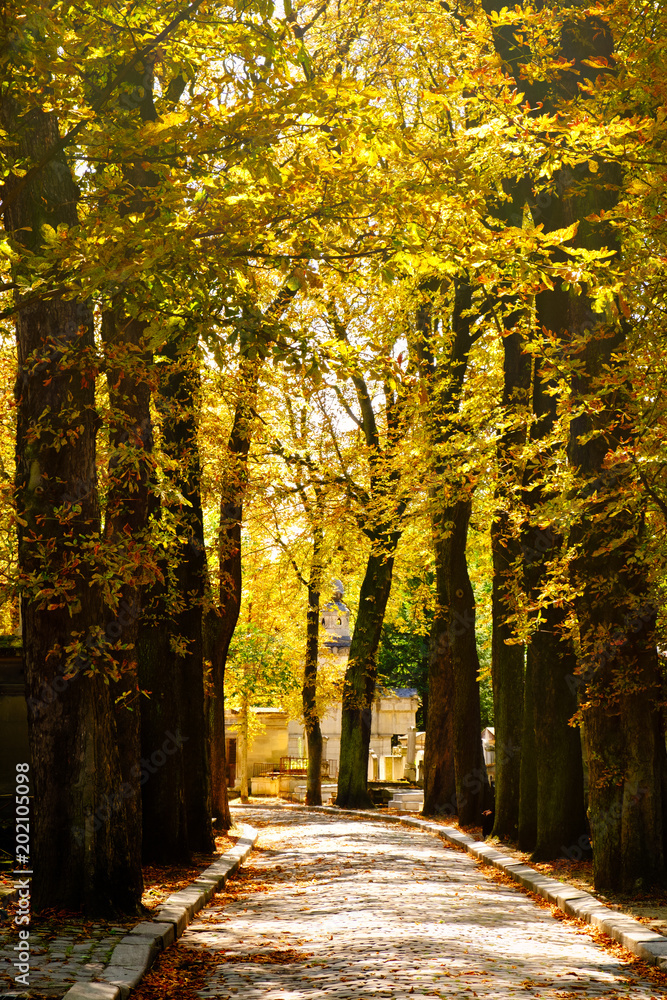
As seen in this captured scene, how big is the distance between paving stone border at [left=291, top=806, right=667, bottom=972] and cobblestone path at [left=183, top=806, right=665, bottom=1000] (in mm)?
223

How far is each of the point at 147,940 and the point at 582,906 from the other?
460 centimetres

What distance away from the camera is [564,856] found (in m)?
13.9

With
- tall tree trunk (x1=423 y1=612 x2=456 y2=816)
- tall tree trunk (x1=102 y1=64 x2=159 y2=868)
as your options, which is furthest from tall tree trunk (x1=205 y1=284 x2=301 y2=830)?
tall tree trunk (x1=423 y1=612 x2=456 y2=816)

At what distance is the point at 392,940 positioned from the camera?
27.1 feet

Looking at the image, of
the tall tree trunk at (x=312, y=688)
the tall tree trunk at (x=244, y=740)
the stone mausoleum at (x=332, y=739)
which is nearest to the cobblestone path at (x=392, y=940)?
the tall tree trunk at (x=312, y=688)

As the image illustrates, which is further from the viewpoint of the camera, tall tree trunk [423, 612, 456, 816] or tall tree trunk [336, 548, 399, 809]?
tall tree trunk [336, 548, 399, 809]

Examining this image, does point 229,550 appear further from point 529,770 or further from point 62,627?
point 62,627

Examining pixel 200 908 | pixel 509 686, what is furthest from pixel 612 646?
pixel 509 686

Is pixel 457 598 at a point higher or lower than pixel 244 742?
higher

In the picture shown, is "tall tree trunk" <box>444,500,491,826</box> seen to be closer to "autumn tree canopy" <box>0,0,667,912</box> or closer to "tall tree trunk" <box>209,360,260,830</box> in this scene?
"tall tree trunk" <box>209,360,260,830</box>

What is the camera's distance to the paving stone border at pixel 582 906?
8.05 metres

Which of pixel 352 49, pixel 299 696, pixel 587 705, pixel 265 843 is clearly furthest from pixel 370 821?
pixel 352 49

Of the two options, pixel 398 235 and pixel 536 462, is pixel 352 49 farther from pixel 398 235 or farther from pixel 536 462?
pixel 398 235

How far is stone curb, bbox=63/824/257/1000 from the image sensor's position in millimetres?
5934
